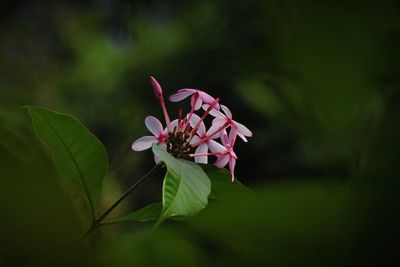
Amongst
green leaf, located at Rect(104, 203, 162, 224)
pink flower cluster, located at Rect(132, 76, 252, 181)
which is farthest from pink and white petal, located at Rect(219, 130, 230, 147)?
green leaf, located at Rect(104, 203, 162, 224)

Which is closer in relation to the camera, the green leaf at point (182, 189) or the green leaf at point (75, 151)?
the green leaf at point (182, 189)

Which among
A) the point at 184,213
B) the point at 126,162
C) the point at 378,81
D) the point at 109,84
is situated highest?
the point at 378,81

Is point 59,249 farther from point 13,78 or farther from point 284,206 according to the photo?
point 13,78

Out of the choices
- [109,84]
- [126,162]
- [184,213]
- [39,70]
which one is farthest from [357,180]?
[39,70]

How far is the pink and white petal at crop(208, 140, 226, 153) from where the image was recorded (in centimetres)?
60

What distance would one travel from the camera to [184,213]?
37 centimetres

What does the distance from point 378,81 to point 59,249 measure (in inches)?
4.3

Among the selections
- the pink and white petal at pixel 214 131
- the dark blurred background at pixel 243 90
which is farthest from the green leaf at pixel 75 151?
the pink and white petal at pixel 214 131

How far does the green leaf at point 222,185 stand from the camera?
1.63 ft

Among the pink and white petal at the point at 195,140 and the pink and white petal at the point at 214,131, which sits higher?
the pink and white petal at the point at 214,131

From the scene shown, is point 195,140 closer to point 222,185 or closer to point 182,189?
point 222,185

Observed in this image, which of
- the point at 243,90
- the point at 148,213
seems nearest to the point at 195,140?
the point at 148,213

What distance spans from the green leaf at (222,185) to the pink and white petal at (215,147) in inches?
2.5

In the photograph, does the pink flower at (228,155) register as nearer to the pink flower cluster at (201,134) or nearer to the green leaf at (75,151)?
the pink flower cluster at (201,134)
